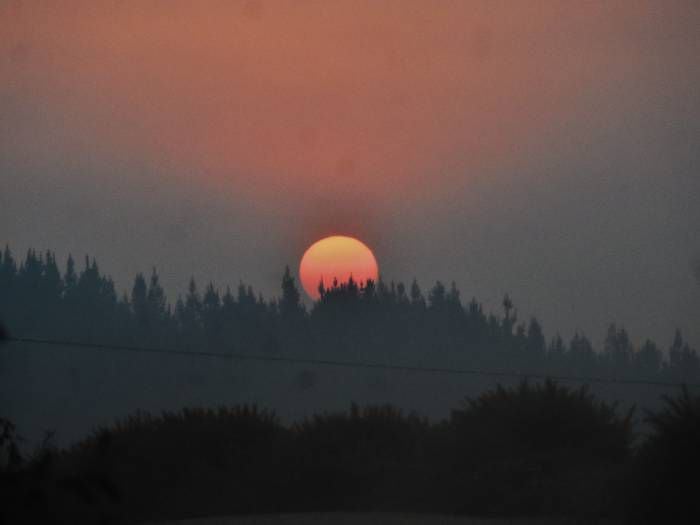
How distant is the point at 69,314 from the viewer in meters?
178

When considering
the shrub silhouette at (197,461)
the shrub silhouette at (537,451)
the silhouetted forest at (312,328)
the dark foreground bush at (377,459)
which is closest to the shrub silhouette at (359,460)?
the dark foreground bush at (377,459)

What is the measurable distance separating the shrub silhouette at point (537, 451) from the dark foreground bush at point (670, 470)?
1.15m

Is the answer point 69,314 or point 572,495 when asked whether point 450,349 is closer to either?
point 69,314

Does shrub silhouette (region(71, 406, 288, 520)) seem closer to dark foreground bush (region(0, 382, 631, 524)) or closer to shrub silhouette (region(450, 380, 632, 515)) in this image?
dark foreground bush (region(0, 382, 631, 524))

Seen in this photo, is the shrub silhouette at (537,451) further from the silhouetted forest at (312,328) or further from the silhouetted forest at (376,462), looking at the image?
the silhouetted forest at (312,328)

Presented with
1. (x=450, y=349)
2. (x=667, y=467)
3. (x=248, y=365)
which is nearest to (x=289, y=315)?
(x=248, y=365)

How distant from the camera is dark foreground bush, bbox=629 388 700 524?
17.9m

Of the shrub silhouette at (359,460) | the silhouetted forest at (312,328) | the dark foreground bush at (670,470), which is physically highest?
the silhouetted forest at (312,328)

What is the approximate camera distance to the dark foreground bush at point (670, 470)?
17922 mm

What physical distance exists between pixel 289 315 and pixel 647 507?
159789 millimetres

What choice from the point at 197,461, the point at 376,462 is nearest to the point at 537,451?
the point at 376,462

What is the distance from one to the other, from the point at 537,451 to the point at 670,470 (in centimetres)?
676

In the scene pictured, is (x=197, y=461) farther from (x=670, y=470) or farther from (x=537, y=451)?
(x=670, y=470)

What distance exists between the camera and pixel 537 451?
25.1m
